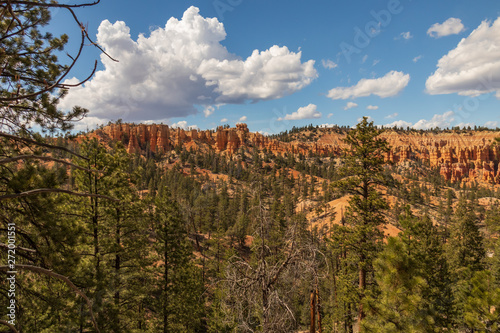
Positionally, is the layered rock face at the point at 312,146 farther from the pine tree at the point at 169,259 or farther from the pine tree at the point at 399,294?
the pine tree at the point at 399,294

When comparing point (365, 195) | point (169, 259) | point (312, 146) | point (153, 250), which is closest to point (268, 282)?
point (365, 195)

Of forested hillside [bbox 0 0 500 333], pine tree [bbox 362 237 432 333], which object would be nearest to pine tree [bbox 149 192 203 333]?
forested hillside [bbox 0 0 500 333]

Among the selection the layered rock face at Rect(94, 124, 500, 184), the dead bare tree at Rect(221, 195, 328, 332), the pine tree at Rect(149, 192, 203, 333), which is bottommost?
the pine tree at Rect(149, 192, 203, 333)

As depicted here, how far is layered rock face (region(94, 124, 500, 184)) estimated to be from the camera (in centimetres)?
15100

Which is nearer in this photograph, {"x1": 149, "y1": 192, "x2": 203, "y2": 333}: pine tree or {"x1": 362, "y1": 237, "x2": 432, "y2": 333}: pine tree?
{"x1": 362, "y1": 237, "x2": 432, "y2": 333}: pine tree

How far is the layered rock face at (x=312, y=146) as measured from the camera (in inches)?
5945

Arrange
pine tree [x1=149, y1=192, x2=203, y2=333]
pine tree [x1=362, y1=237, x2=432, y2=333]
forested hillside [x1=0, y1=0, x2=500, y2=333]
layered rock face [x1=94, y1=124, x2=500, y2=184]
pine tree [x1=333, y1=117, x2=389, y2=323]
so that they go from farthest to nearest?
layered rock face [x1=94, y1=124, x2=500, y2=184] → pine tree [x1=149, y1=192, x2=203, y2=333] → pine tree [x1=333, y1=117, x2=389, y2=323] → pine tree [x1=362, y1=237, x2=432, y2=333] → forested hillside [x1=0, y1=0, x2=500, y2=333]

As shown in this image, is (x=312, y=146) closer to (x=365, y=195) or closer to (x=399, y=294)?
(x=365, y=195)

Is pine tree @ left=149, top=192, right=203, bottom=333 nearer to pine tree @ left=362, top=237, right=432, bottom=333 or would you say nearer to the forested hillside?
the forested hillside

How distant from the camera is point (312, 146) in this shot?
18688cm

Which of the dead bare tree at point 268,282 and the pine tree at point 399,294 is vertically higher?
the dead bare tree at point 268,282

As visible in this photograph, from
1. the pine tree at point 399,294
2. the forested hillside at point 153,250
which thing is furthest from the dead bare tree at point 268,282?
the pine tree at point 399,294

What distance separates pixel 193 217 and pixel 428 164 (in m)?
169

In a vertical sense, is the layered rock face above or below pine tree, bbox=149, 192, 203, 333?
above
